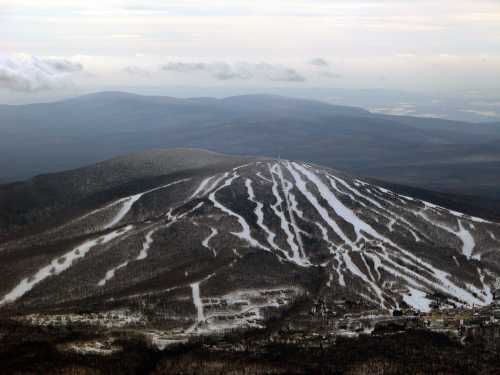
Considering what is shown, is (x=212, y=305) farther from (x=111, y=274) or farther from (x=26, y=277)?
(x=26, y=277)

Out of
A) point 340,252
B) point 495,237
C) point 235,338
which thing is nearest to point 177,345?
point 235,338

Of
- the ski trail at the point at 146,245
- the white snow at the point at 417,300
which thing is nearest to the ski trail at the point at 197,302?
the ski trail at the point at 146,245

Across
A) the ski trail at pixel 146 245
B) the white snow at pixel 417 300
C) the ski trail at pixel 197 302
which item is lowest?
the white snow at pixel 417 300

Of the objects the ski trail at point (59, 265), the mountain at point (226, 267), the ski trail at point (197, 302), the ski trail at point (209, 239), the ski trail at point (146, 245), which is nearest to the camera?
the ski trail at point (197, 302)

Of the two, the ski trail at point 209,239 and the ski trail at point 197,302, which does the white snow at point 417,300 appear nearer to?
the ski trail at point 197,302

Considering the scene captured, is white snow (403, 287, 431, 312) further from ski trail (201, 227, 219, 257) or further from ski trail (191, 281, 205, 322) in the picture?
ski trail (201, 227, 219, 257)

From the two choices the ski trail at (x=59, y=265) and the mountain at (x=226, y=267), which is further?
the ski trail at (x=59, y=265)

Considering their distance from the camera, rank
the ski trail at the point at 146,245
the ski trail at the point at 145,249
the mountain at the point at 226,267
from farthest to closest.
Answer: the ski trail at the point at 146,245, the ski trail at the point at 145,249, the mountain at the point at 226,267

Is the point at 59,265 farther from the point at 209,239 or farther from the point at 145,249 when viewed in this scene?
the point at 209,239

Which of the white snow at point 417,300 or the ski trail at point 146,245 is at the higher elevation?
the ski trail at point 146,245
